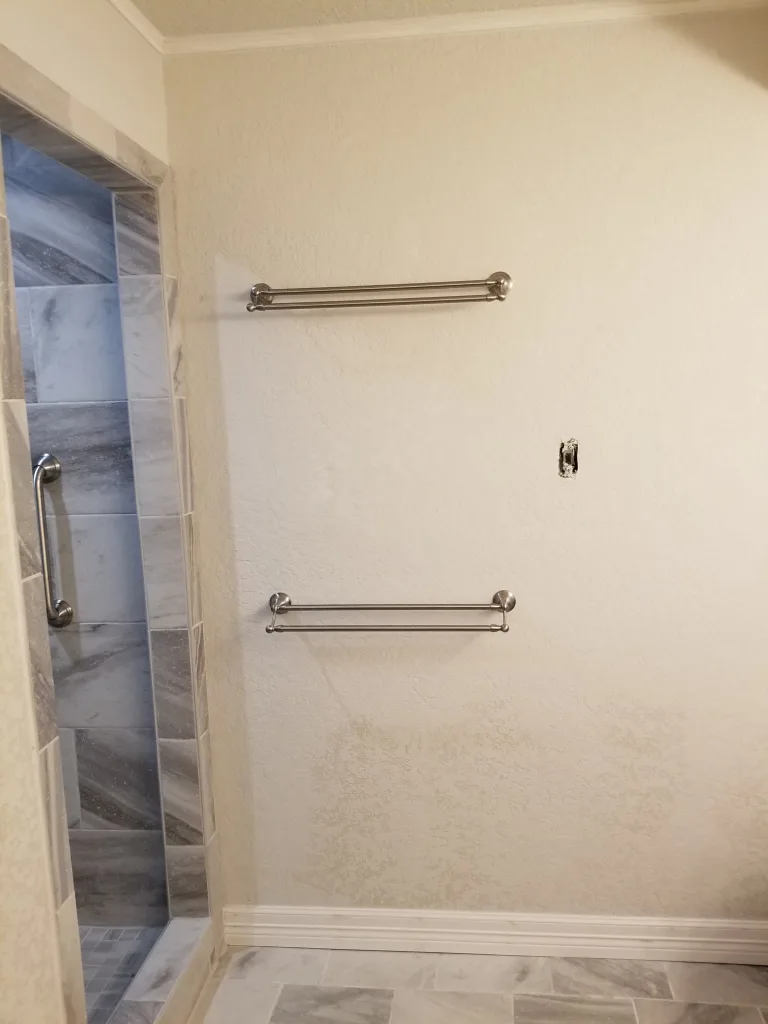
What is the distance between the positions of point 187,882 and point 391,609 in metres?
0.89

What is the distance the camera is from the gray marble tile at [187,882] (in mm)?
2250

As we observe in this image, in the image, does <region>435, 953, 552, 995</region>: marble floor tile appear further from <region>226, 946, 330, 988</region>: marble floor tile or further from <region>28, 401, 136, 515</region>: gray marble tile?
<region>28, 401, 136, 515</region>: gray marble tile

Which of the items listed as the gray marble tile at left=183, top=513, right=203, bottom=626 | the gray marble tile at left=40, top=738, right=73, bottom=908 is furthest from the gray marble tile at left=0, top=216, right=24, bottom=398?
the gray marble tile at left=183, top=513, right=203, bottom=626

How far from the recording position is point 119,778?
235cm

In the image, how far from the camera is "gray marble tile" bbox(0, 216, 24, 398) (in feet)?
4.45

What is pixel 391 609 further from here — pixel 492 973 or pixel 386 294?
pixel 492 973

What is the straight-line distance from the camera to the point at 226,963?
7.48 feet

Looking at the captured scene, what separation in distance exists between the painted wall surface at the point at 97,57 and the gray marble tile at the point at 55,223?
26 cm

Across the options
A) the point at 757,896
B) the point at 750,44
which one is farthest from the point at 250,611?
the point at 750,44

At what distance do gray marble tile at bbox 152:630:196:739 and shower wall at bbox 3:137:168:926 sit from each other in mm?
117

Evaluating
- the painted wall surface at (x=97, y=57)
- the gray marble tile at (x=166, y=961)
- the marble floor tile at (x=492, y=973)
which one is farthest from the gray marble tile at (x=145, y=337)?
the marble floor tile at (x=492, y=973)

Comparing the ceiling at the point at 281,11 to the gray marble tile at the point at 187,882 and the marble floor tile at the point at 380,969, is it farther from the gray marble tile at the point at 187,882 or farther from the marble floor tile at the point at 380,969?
the marble floor tile at the point at 380,969

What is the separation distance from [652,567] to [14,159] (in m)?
1.88

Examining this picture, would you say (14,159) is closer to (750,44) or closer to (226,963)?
(750,44)
